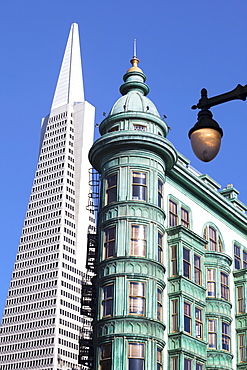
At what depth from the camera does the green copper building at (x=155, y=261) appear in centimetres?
4000

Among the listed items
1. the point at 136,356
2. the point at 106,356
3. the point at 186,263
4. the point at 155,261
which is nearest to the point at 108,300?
the point at 106,356

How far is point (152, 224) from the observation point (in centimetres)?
4244

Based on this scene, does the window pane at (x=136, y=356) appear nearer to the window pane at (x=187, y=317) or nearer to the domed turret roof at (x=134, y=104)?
the window pane at (x=187, y=317)

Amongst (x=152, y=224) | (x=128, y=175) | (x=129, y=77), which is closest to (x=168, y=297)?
(x=152, y=224)

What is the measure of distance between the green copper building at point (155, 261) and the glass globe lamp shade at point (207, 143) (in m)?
26.9

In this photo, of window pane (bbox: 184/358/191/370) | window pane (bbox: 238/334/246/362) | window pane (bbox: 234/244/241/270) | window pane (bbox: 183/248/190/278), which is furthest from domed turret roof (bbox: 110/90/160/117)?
window pane (bbox: 238/334/246/362)

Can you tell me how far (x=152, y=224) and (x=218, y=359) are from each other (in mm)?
10422

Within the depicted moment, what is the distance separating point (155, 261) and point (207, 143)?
28480mm

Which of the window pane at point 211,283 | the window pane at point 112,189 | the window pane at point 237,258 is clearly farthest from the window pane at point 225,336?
the window pane at point 112,189

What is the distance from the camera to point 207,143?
13.6 metres

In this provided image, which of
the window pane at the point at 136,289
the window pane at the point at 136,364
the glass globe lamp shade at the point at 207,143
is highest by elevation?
the window pane at the point at 136,289

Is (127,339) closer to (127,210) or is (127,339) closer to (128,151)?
(127,210)

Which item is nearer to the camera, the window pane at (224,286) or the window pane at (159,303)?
the window pane at (159,303)

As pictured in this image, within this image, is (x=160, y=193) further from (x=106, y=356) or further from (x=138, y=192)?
(x=106, y=356)
